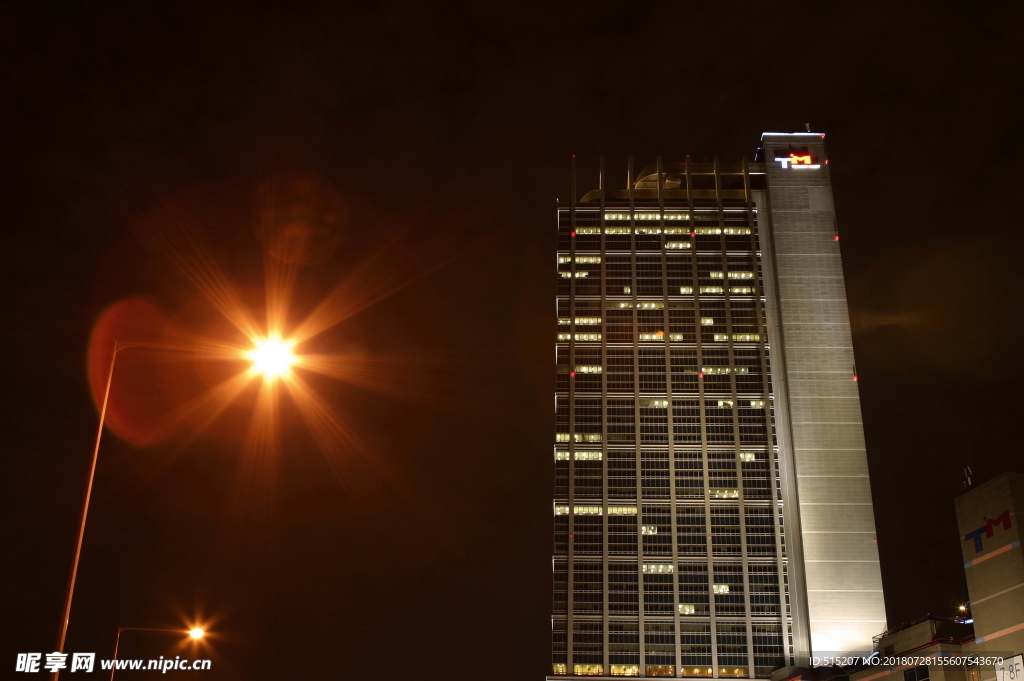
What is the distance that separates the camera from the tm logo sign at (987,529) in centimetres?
8900

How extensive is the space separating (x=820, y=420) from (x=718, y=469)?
22.6 m

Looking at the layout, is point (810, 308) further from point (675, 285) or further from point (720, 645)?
point (720, 645)

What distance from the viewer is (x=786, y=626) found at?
16462 cm

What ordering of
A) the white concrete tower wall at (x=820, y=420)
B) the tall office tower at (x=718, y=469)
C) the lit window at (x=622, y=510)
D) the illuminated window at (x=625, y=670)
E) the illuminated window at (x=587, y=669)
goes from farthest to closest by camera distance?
the lit window at (x=622, y=510)
the tall office tower at (x=718, y=469)
the illuminated window at (x=587, y=669)
the illuminated window at (x=625, y=670)
the white concrete tower wall at (x=820, y=420)

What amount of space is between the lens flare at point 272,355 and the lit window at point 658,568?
149653 mm

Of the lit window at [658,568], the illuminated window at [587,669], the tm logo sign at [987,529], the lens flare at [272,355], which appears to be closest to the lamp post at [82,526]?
the lens flare at [272,355]

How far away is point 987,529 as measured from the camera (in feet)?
301

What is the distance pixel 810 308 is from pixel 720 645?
72.7 meters

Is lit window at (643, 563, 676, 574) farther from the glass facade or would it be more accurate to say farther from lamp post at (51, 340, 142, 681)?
lamp post at (51, 340, 142, 681)

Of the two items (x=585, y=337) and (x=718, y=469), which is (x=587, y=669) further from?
(x=585, y=337)

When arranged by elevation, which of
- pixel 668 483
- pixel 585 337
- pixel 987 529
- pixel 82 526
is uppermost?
pixel 585 337

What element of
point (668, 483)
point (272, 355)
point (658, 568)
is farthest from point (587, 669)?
point (272, 355)

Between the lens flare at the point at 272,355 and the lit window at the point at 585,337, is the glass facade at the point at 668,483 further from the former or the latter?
the lens flare at the point at 272,355

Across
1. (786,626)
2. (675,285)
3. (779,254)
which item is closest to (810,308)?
(779,254)
